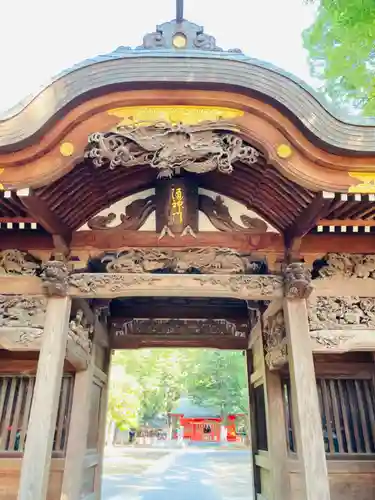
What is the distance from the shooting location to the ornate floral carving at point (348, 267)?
15.6ft

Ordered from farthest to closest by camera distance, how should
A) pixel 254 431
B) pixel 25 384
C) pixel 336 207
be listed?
pixel 254 431, pixel 25 384, pixel 336 207

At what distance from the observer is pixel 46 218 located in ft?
14.0

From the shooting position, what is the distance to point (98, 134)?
384 cm

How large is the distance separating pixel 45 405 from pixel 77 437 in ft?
5.62

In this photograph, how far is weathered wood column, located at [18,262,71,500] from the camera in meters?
3.76

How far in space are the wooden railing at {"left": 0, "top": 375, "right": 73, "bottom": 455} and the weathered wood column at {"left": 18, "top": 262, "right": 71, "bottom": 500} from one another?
1.78 metres

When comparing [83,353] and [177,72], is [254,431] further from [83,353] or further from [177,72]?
[177,72]

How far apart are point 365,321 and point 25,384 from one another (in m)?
4.75

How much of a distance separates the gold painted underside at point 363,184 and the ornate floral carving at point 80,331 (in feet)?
11.7

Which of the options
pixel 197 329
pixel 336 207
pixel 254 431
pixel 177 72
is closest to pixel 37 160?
pixel 177 72

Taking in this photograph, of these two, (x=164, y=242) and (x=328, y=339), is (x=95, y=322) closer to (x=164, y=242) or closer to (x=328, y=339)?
(x=164, y=242)

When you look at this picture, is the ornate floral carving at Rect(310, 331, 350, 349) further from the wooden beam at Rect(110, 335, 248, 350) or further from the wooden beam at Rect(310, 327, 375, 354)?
the wooden beam at Rect(110, 335, 248, 350)

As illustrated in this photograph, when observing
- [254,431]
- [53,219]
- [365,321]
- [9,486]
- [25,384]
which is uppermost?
[53,219]

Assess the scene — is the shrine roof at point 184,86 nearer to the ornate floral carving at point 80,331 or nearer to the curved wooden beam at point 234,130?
the curved wooden beam at point 234,130
